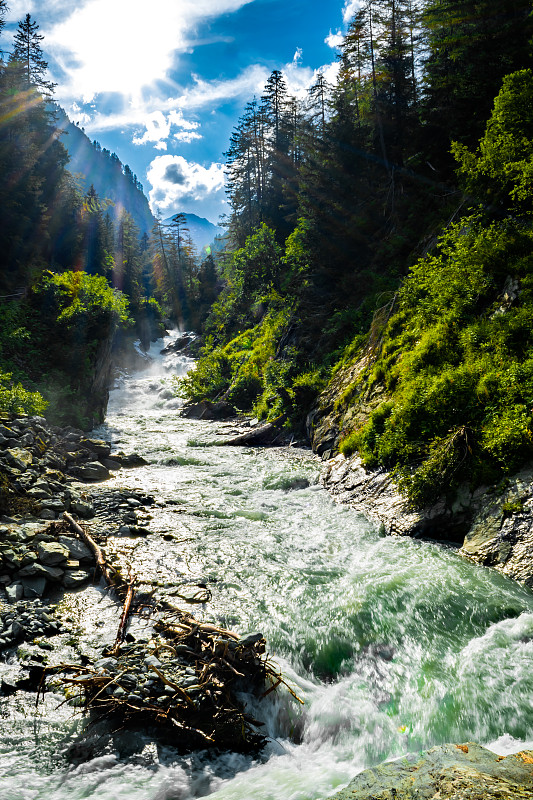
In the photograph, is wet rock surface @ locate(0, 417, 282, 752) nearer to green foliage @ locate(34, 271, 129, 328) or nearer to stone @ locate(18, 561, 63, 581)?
stone @ locate(18, 561, 63, 581)

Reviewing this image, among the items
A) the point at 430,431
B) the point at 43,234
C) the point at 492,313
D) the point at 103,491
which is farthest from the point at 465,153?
the point at 43,234

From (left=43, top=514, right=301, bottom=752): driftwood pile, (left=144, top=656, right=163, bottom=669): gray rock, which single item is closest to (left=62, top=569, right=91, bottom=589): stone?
(left=43, top=514, right=301, bottom=752): driftwood pile

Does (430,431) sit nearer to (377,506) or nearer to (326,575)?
(377,506)

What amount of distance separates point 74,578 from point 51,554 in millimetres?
589

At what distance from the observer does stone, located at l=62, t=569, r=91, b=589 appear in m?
6.51

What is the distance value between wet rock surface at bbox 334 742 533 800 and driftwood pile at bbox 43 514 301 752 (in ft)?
5.33

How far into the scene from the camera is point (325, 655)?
528 cm

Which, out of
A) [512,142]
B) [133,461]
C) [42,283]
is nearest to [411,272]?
[512,142]

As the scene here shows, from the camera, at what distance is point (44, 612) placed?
5648mm

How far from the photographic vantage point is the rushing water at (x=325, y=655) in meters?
3.66

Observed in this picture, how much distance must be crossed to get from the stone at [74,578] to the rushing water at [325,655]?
374 mm

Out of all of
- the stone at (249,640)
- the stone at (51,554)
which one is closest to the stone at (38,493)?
the stone at (51,554)

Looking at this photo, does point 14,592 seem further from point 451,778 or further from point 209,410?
point 209,410

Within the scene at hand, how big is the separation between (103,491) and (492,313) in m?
11.5
